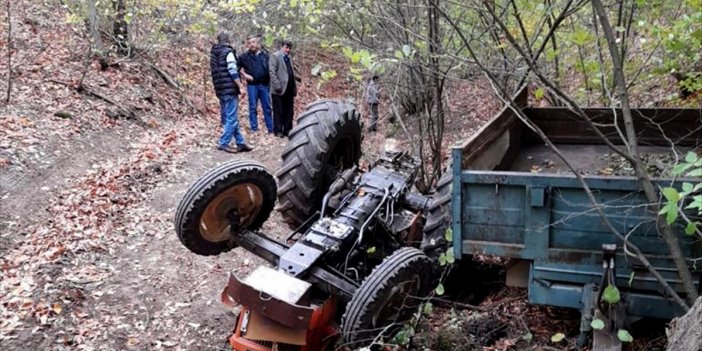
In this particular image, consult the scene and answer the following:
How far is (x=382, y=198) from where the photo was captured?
188 inches

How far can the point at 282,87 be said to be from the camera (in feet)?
36.0

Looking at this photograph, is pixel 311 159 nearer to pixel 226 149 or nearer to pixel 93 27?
pixel 226 149

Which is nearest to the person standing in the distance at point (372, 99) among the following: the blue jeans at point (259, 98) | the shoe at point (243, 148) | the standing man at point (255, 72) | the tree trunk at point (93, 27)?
the blue jeans at point (259, 98)

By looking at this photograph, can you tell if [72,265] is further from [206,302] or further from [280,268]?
[280,268]

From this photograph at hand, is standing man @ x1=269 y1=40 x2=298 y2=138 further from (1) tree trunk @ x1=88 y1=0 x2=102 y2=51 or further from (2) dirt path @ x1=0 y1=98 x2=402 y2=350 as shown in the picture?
(1) tree trunk @ x1=88 y1=0 x2=102 y2=51

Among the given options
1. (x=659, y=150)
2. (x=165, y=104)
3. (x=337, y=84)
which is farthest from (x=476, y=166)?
(x=337, y=84)

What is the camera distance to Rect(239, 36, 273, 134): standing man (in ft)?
35.2

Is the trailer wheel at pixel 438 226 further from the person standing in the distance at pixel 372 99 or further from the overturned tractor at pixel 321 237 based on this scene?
the person standing in the distance at pixel 372 99

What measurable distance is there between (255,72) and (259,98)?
55cm

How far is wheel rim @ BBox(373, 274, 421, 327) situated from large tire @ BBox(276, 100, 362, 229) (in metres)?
1.60

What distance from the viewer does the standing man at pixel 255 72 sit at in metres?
10.7

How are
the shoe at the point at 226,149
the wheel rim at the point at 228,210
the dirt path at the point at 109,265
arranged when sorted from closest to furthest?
1. the wheel rim at the point at 228,210
2. the dirt path at the point at 109,265
3. the shoe at the point at 226,149

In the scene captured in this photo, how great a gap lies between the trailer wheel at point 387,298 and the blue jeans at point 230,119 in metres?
6.20

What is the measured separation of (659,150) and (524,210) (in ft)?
9.73
